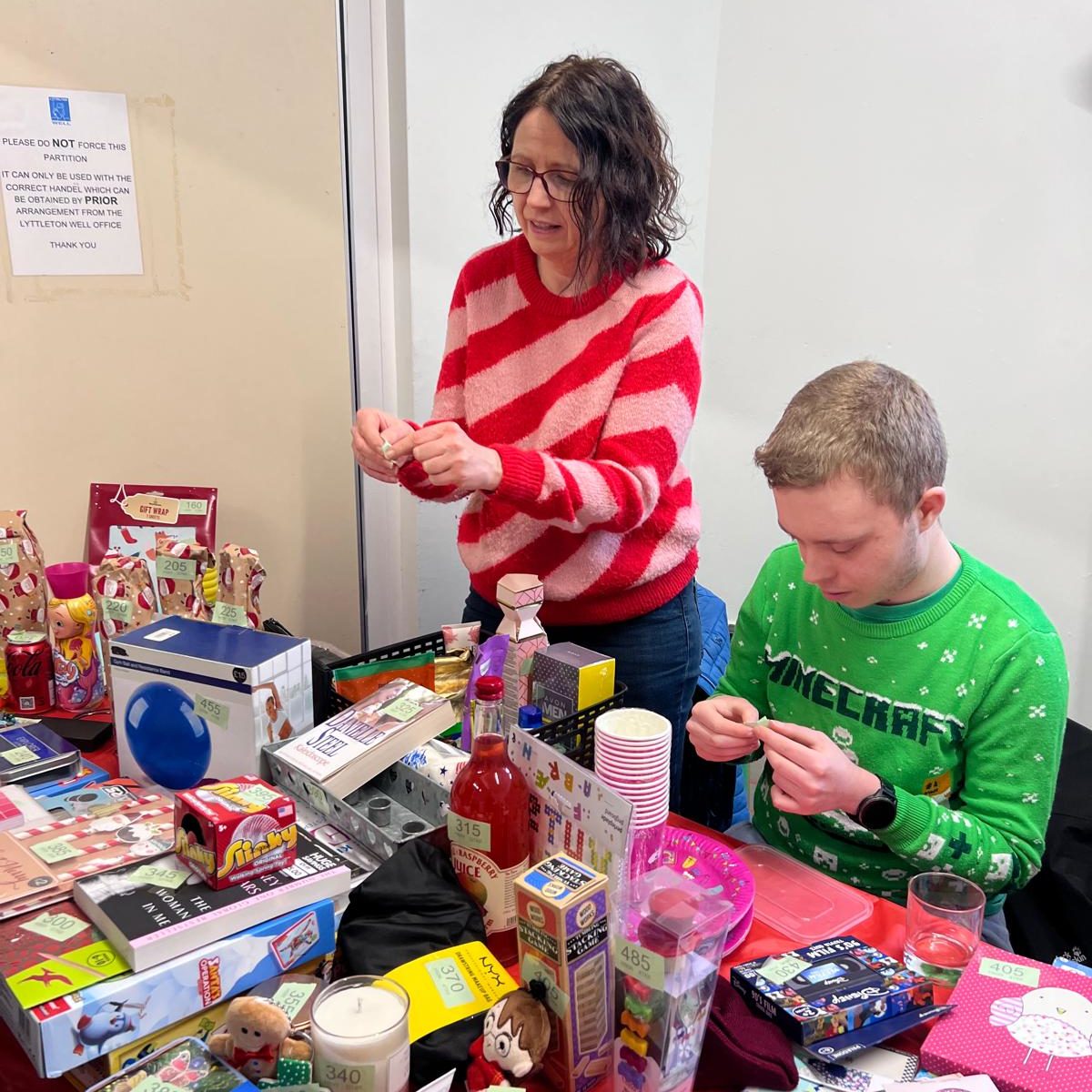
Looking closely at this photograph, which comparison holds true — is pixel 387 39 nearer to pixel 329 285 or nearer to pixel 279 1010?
pixel 329 285

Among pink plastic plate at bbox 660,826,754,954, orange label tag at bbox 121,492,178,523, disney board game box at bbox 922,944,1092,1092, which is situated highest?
orange label tag at bbox 121,492,178,523

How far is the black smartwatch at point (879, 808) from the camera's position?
3.86 ft

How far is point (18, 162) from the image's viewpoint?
1826mm

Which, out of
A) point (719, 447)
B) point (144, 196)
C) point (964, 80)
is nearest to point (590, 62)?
point (144, 196)

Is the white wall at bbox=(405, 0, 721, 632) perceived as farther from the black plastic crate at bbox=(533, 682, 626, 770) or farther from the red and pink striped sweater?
the black plastic crate at bbox=(533, 682, 626, 770)

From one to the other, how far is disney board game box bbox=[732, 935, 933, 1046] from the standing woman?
64cm

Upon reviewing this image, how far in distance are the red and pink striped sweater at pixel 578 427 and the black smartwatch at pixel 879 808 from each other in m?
0.52

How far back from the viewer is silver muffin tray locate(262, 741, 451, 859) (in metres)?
1.16

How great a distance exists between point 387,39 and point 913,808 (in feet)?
5.84

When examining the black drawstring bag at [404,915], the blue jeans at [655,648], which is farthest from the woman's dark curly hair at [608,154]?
the black drawstring bag at [404,915]

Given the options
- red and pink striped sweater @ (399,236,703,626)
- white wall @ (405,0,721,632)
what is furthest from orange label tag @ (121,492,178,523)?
red and pink striped sweater @ (399,236,703,626)

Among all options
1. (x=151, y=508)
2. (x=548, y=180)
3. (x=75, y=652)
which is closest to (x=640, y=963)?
(x=548, y=180)

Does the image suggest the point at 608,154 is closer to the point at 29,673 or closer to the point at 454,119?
the point at 454,119

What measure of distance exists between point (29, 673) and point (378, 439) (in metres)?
0.72
